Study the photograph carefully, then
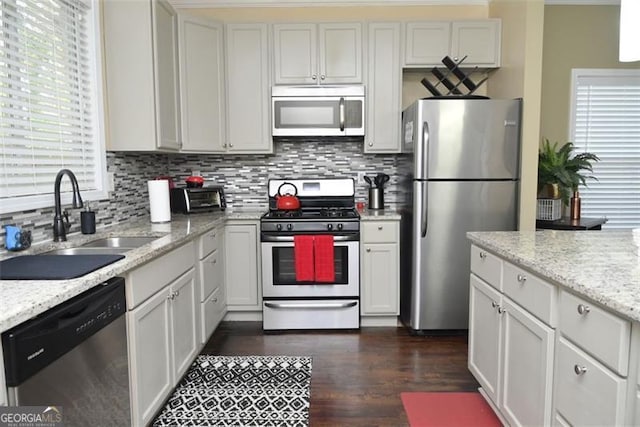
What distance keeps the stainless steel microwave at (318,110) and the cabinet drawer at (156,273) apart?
57.6 inches

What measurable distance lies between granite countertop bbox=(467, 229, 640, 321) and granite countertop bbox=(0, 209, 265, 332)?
60.9 inches

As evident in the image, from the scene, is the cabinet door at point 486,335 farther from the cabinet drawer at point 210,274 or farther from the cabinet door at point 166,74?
the cabinet door at point 166,74

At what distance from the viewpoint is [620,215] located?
403 centimetres

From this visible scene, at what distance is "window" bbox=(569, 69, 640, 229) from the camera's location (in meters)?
3.89

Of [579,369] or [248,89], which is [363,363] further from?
[248,89]

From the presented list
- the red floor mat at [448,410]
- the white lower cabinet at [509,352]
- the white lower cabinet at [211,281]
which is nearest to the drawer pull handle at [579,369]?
the white lower cabinet at [509,352]

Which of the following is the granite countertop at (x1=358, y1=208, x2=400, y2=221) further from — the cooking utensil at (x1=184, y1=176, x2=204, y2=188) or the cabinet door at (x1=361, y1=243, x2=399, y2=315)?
the cooking utensil at (x1=184, y1=176, x2=204, y2=188)

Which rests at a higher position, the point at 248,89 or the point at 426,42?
the point at 426,42

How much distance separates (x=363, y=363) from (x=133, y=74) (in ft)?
7.86

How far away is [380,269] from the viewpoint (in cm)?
336

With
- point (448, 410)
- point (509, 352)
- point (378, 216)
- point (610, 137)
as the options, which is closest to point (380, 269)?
point (378, 216)

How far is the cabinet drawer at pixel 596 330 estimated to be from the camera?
3.72ft

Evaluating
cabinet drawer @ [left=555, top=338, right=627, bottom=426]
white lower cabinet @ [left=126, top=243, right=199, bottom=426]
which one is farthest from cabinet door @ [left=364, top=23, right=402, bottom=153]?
cabinet drawer @ [left=555, top=338, right=627, bottom=426]

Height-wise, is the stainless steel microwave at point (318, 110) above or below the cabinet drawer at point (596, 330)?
above
